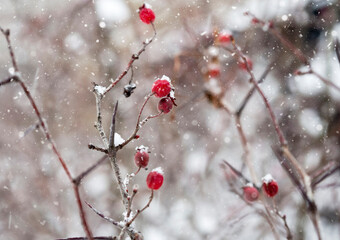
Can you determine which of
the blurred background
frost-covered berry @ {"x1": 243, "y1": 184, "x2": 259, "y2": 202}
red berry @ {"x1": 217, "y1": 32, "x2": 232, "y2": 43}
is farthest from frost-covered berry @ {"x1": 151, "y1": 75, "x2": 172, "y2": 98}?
the blurred background

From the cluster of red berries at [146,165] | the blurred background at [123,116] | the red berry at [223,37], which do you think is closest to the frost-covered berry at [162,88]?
the cluster of red berries at [146,165]

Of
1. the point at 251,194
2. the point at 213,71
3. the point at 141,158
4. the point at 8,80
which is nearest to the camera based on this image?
the point at 8,80

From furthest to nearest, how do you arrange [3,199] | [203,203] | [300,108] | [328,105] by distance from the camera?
[3,199] < [203,203] < [300,108] < [328,105]

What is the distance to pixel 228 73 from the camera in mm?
4047

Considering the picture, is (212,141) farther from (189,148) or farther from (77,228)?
(77,228)

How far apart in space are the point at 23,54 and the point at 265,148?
3.71 m

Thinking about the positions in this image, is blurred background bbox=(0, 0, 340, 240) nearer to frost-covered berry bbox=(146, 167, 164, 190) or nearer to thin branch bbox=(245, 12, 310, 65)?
thin branch bbox=(245, 12, 310, 65)

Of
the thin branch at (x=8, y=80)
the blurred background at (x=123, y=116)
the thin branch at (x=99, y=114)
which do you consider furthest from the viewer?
the blurred background at (x=123, y=116)

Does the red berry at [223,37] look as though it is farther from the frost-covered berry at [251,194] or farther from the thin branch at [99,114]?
the thin branch at [99,114]

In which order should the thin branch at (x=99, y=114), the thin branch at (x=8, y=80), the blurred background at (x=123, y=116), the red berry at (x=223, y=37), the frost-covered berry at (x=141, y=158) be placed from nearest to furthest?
the thin branch at (x=8, y=80)
the thin branch at (x=99, y=114)
the frost-covered berry at (x=141, y=158)
the red berry at (x=223, y=37)
the blurred background at (x=123, y=116)

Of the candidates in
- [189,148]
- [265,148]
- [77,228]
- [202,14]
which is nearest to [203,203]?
[189,148]

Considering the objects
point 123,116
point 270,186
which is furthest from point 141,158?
point 123,116

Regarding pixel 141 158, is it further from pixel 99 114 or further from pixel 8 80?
pixel 8 80

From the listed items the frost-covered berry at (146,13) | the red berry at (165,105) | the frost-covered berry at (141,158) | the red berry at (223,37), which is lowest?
the frost-covered berry at (141,158)
